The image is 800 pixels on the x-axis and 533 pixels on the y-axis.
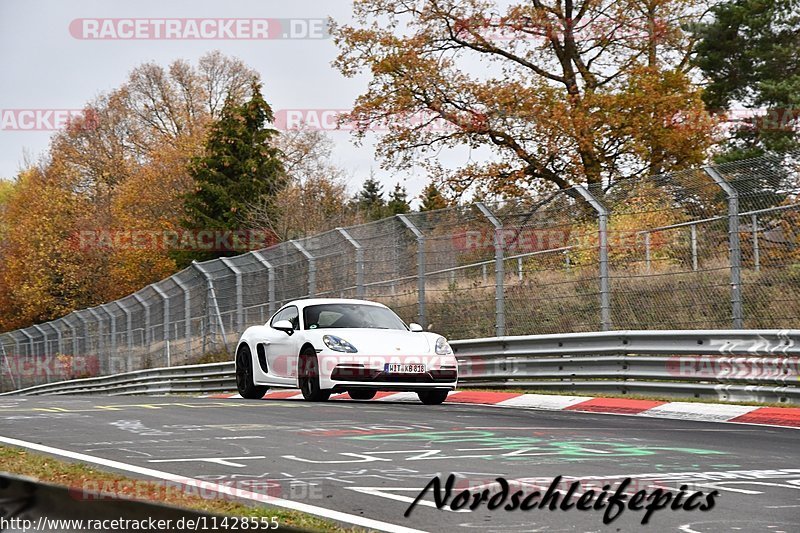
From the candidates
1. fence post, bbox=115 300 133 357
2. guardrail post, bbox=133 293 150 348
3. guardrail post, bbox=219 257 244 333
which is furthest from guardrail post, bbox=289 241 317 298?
fence post, bbox=115 300 133 357

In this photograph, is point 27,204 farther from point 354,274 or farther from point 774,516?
point 774,516

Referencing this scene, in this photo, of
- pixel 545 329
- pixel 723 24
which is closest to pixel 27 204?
pixel 723 24

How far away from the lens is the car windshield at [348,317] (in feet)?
50.5

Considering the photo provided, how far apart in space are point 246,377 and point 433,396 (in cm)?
328

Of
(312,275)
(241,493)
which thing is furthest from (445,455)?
(312,275)

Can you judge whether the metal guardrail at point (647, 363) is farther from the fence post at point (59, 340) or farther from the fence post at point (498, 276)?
the fence post at point (59, 340)

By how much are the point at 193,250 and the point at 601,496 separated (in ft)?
169

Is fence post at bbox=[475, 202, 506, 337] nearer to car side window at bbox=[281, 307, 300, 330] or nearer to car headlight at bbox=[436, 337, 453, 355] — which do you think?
car headlight at bbox=[436, 337, 453, 355]

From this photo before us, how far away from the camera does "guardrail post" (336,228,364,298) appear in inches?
808

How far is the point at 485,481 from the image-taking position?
22.9 ft

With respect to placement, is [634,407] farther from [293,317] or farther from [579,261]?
[293,317]

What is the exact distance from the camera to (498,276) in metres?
17.2

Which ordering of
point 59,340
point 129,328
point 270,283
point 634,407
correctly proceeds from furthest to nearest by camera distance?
point 59,340 → point 129,328 → point 270,283 → point 634,407

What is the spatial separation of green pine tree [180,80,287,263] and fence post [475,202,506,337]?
38.4 metres
